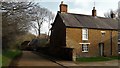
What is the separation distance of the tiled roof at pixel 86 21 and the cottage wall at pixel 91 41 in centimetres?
87

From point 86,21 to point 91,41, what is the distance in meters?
3.71

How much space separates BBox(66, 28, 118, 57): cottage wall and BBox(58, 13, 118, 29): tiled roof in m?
0.87

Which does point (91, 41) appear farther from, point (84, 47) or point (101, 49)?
point (101, 49)

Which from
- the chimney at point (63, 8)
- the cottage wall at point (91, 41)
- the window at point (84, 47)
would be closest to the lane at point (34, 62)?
the cottage wall at point (91, 41)

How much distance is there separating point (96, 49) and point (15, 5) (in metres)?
26.4

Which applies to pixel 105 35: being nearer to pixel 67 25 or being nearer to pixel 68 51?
pixel 67 25

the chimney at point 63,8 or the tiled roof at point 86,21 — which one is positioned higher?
the chimney at point 63,8

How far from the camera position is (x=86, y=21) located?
40094 mm

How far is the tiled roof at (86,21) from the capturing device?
123 ft

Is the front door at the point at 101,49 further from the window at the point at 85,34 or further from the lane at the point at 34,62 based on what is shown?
the lane at the point at 34,62

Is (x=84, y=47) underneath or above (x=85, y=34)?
underneath

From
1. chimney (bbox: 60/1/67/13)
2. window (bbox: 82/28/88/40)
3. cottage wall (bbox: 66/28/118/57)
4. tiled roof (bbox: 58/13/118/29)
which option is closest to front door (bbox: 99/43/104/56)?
cottage wall (bbox: 66/28/118/57)

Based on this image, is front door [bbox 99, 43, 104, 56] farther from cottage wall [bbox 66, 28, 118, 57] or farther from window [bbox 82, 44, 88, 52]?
window [bbox 82, 44, 88, 52]

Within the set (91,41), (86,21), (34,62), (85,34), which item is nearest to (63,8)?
(86,21)
